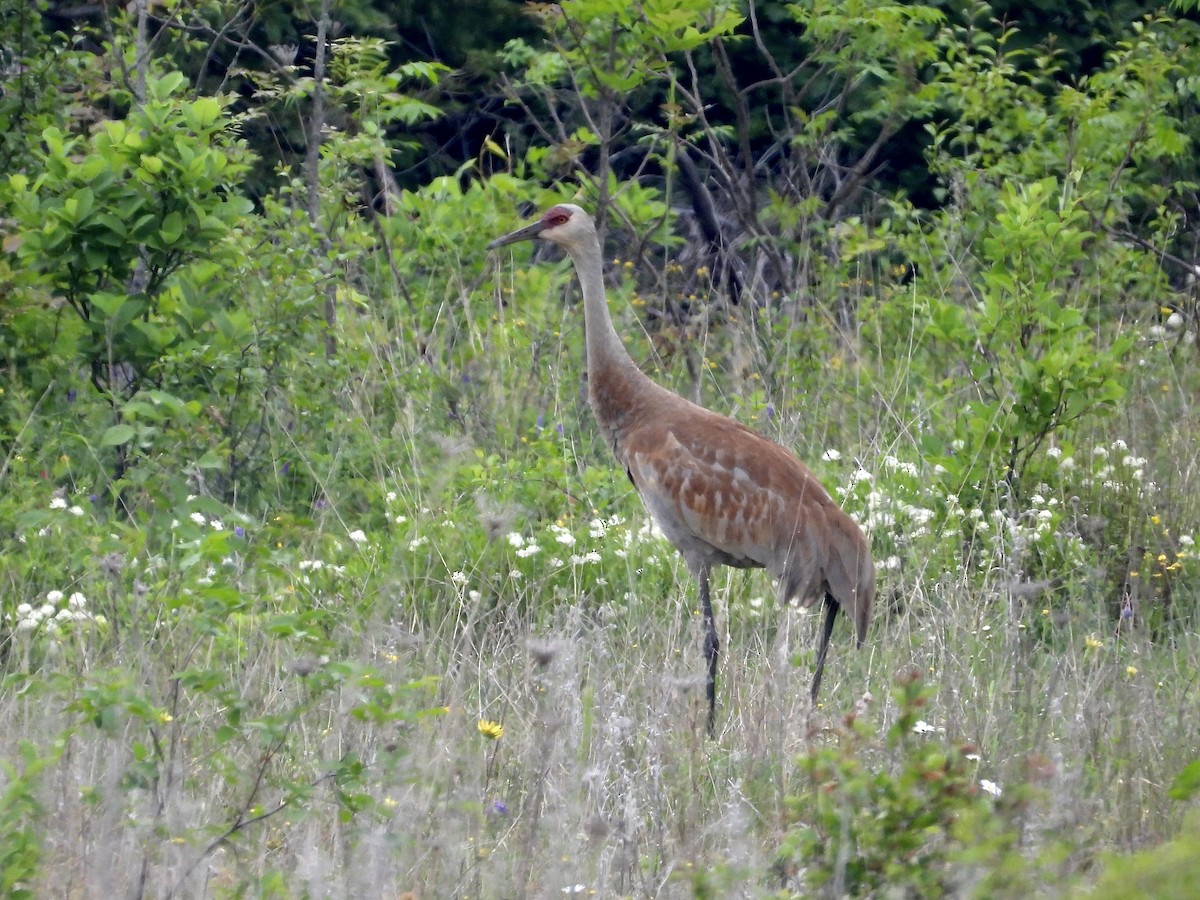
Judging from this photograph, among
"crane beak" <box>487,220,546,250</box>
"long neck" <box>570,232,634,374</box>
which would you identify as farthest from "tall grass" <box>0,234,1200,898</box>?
"crane beak" <box>487,220,546,250</box>

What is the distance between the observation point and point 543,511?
6371mm

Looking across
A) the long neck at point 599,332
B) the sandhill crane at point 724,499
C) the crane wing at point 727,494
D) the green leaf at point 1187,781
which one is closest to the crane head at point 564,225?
the long neck at point 599,332

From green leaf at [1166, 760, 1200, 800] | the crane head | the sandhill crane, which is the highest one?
green leaf at [1166, 760, 1200, 800]

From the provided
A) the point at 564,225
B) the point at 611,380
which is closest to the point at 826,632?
the point at 611,380

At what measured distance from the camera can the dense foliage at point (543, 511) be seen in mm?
3268

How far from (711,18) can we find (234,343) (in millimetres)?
3836

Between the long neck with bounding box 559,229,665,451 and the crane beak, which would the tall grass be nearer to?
the long neck with bounding box 559,229,665,451

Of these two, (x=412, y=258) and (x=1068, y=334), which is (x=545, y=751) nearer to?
(x=1068, y=334)

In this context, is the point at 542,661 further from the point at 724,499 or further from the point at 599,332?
the point at 599,332

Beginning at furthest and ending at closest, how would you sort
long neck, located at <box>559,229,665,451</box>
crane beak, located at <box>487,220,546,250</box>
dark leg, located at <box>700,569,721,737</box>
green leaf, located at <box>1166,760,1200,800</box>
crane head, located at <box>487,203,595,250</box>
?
crane beak, located at <box>487,220,546,250</box> < crane head, located at <box>487,203,595,250</box> < long neck, located at <box>559,229,665,451</box> < dark leg, located at <box>700,569,721,737</box> < green leaf, located at <box>1166,760,1200,800</box>

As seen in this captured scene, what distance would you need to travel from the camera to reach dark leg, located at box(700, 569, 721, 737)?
16.3 ft

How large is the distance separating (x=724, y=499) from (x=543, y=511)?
108 cm

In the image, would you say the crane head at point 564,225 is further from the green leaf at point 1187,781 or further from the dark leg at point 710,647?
the green leaf at point 1187,781

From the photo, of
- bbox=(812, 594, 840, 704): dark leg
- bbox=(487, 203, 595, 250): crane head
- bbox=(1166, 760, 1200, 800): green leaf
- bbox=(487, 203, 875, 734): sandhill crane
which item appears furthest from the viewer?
bbox=(487, 203, 595, 250): crane head
